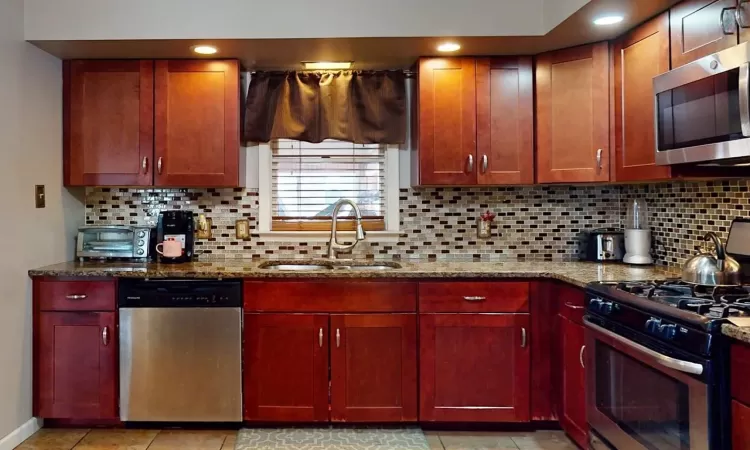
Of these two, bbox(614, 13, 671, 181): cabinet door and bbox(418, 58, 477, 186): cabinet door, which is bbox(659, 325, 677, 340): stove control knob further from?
bbox(418, 58, 477, 186): cabinet door

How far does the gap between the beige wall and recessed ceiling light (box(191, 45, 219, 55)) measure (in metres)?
0.80

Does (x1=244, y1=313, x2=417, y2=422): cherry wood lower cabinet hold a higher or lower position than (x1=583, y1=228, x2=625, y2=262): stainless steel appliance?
lower

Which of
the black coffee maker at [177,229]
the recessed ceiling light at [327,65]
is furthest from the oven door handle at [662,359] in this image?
the black coffee maker at [177,229]

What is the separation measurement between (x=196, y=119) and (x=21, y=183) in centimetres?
91

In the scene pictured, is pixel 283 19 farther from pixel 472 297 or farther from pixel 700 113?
pixel 700 113

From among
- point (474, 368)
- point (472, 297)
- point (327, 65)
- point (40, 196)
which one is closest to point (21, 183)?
point (40, 196)

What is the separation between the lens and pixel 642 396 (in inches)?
82.2

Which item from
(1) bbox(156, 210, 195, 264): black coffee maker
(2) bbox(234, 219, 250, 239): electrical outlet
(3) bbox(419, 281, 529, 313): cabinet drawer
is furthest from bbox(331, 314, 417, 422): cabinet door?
(1) bbox(156, 210, 195, 264): black coffee maker

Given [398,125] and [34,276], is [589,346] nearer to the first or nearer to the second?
[398,125]

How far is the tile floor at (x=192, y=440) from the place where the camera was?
2.86 metres

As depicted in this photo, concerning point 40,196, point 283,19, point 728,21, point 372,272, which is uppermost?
point 283,19

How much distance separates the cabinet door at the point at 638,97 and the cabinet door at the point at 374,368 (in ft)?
4.22

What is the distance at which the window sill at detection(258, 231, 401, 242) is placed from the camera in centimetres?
359

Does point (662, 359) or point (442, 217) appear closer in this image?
point (662, 359)
